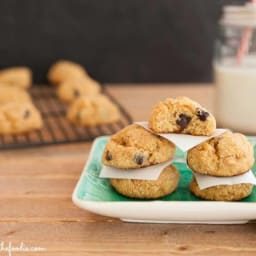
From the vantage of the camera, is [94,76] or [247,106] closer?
[247,106]

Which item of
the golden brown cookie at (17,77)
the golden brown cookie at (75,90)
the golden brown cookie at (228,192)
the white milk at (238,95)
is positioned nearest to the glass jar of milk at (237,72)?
the white milk at (238,95)

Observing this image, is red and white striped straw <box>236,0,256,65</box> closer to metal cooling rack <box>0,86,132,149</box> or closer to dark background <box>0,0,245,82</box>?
metal cooling rack <box>0,86,132,149</box>

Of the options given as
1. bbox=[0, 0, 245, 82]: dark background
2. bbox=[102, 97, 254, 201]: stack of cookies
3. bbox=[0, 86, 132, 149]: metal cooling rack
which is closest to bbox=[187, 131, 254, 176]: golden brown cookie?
bbox=[102, 97, 254, 201]: stack of cookies

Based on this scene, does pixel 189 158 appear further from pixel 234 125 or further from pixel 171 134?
pixel 234 125

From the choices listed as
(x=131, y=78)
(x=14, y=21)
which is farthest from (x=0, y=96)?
(x=131, y=78)

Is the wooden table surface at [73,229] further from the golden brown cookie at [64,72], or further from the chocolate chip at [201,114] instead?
the golden brown cookie at [64,72]
